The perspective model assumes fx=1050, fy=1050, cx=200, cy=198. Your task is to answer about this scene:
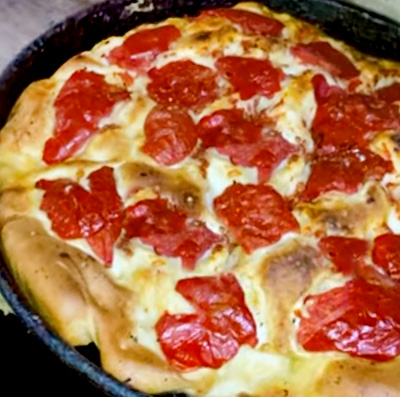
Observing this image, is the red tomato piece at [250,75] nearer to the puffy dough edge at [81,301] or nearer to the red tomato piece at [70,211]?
the red tomato piece at [70,211]

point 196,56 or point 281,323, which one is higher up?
point 196,56

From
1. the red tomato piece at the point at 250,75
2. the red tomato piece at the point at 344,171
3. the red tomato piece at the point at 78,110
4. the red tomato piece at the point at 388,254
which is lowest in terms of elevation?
the red tomato piece at the point at 388,254

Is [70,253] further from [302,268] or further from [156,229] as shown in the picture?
[302,268]

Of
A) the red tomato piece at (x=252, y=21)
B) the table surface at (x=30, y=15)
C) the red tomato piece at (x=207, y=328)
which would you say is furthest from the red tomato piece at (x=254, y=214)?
the table surface at (x=30, y=15)

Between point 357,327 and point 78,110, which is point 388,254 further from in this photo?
point 78,110

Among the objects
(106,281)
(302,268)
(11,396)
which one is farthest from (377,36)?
(11,396)

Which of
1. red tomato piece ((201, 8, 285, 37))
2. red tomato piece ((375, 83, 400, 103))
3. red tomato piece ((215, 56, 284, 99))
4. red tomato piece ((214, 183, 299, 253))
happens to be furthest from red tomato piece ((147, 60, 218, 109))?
red tomato piece ((375, 83, 400, 103))

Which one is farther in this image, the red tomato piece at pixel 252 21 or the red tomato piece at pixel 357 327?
the red tomato piece at pixel 252 21
